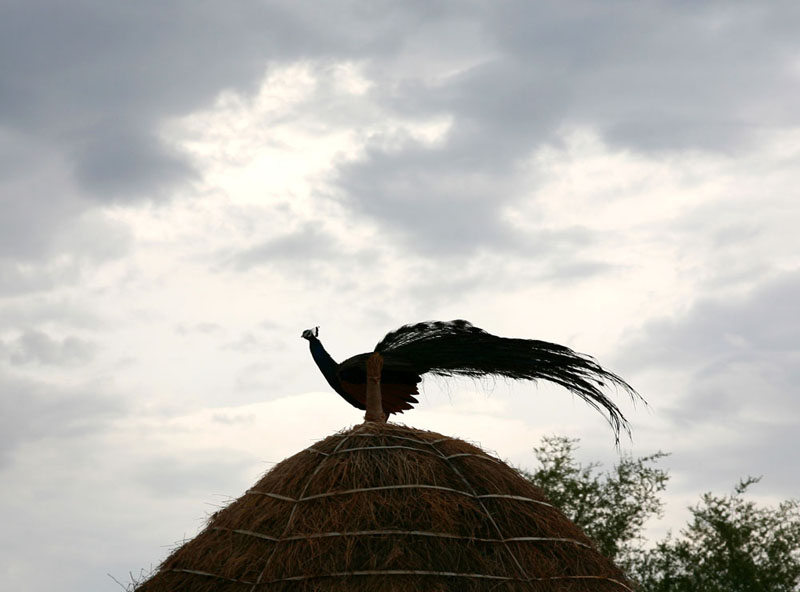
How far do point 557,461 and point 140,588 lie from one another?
452 inches

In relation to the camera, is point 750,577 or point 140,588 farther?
point 750,577

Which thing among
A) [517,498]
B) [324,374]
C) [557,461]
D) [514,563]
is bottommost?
[514,563]

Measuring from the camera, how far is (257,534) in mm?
7492

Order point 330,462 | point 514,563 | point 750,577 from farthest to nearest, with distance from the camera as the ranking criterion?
1. point 750,577
2. point 330,462
3. point 514,563

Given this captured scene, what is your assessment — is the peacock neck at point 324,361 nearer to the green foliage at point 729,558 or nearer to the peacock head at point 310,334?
the peacock head at point 310,334

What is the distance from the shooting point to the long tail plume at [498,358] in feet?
29.9

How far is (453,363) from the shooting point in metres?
9.17

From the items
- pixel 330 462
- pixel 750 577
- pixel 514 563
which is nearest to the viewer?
pixel 514 563

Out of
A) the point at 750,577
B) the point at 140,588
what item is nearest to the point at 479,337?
the point at 140,588

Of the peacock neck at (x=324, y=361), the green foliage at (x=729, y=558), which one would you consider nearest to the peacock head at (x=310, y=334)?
the peacock neck at (x=324, y=361)

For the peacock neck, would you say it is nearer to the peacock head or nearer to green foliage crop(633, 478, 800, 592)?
the peacock head

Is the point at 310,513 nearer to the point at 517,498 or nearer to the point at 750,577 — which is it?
the point at 517,498

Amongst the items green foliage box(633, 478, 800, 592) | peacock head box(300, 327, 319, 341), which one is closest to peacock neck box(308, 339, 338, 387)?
peacock head box(300, 327, 319, 341)

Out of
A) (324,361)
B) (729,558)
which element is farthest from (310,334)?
(729,558)
